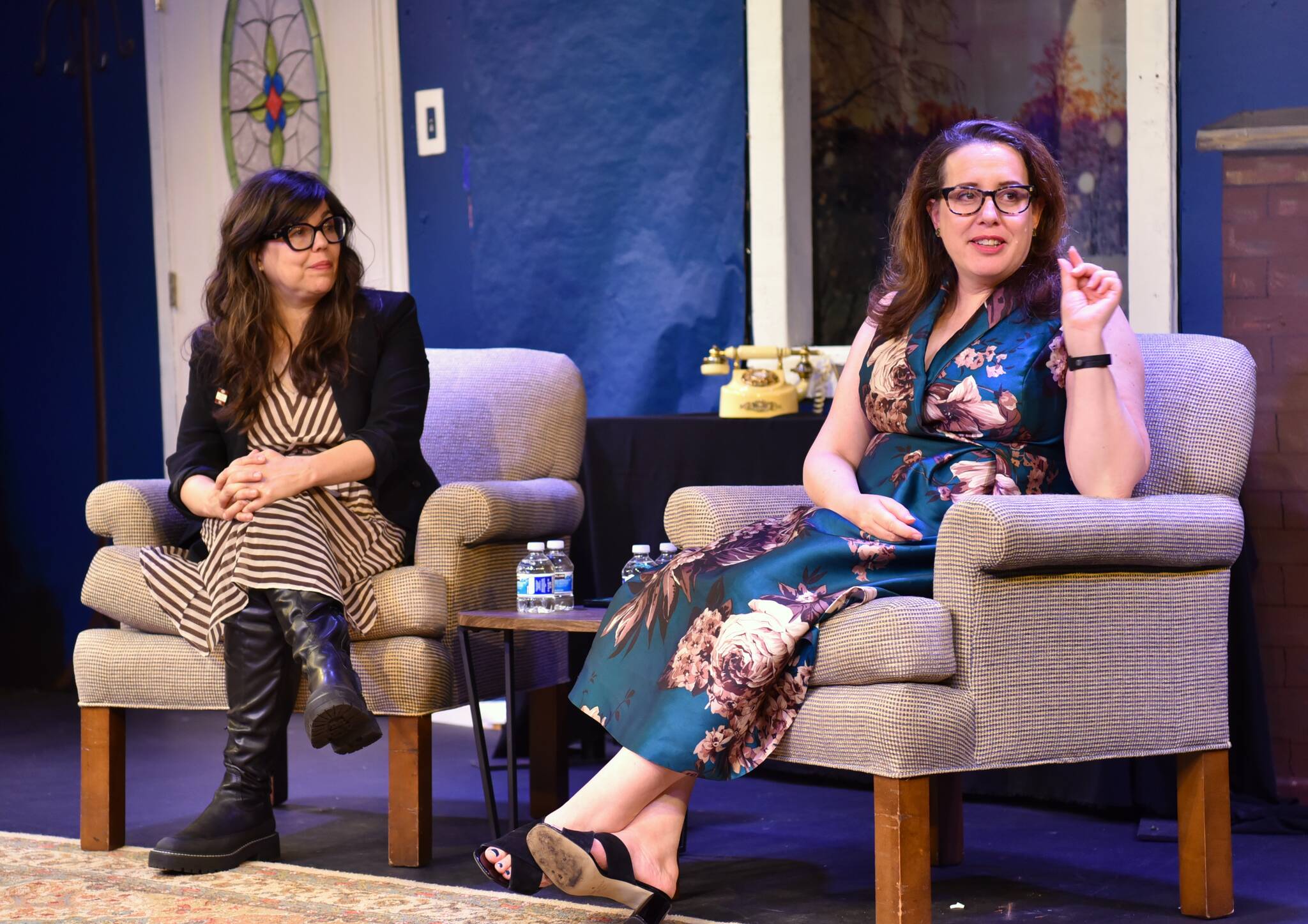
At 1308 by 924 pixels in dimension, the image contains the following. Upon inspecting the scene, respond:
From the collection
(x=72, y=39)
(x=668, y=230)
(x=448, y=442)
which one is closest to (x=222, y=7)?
(x=72, y=39)

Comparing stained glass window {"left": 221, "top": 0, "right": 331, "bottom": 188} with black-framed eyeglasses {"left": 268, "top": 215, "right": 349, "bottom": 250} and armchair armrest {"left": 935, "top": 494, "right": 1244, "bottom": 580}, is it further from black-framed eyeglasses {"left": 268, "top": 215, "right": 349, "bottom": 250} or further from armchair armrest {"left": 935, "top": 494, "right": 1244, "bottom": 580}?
armchair armrest {"left": 935, "top": 494, "right": 1244, "bottom": 580}

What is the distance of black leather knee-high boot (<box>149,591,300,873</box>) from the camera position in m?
2.92

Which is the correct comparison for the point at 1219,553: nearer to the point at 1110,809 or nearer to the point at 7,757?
the point at 1110,809

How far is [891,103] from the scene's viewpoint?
15.7ft

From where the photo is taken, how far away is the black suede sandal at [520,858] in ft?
7.68

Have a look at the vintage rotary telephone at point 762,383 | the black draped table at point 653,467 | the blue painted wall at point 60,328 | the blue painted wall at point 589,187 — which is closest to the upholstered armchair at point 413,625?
the black draped table at point 653,467

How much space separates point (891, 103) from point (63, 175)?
2.88 m

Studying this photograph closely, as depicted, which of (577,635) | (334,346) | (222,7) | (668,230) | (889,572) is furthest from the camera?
(222,7)

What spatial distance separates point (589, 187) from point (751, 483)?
123 cm

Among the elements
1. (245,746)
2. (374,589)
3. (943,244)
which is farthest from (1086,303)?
(245,746)

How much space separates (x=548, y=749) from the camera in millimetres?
3355

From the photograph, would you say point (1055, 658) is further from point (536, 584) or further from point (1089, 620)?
point (536, 584)

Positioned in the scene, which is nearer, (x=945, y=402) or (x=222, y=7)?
(x=945, y=402)

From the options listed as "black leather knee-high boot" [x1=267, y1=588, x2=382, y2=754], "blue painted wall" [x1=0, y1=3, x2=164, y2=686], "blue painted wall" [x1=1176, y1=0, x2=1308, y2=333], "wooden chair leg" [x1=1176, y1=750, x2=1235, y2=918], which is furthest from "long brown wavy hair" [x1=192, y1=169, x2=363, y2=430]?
"blue painted wall" [x1=0, y1=3, x2=164, y2=686]
